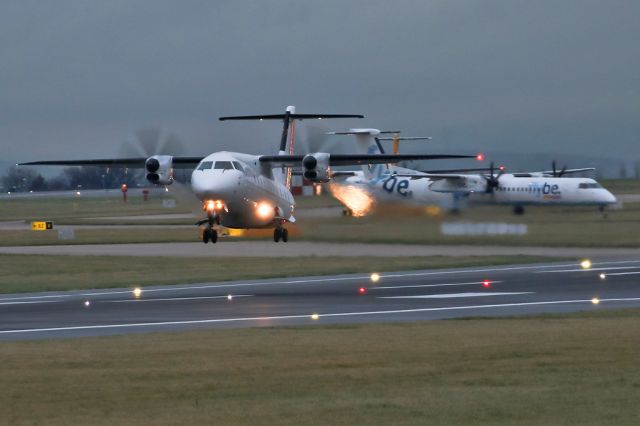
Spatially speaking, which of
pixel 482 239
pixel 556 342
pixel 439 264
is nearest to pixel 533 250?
pixel 482 239

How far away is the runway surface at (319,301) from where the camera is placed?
23.7m

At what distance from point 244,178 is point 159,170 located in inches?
187

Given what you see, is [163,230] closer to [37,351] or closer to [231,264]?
[231,264]

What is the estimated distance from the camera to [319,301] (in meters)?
28.3

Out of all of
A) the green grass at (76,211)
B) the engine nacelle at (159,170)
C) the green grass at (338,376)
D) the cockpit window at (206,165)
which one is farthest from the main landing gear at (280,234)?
the green grass at (338,376)

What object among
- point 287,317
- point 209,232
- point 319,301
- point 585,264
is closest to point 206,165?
point 209,232

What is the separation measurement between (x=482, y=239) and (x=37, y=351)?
34.8 m

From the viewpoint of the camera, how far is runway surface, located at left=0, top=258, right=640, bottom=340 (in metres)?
23.7

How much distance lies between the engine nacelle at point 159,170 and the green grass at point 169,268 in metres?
3.70

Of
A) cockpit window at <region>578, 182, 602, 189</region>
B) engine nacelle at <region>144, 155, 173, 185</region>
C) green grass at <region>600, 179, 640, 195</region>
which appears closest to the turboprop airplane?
engine nacelle at <region>144, 155, 173, 185</region>

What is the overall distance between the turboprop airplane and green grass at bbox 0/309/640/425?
23.2 m

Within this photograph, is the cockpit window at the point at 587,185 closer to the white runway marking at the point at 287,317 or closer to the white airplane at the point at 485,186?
the white airplane at the point at 485,186

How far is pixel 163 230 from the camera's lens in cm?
6856

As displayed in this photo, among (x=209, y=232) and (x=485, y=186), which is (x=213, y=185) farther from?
(x=485, y=186)
